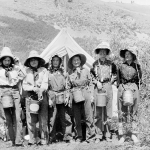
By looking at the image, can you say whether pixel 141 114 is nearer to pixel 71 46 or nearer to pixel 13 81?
pixel 13 81

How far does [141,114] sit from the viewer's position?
435 cm

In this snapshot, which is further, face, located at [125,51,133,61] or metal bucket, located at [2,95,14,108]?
face, located at [125,51,133,61]

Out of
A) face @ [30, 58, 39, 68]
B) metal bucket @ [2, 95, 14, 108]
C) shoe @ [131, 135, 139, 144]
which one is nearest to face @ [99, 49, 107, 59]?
face @ [30, 58, 39, 68]

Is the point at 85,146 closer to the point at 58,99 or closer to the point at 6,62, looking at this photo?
the point at 58,99

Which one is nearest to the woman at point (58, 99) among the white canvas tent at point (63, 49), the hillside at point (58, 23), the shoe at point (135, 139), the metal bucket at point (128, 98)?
the metal bucket at point (128, 98)

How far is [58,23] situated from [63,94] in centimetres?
2752

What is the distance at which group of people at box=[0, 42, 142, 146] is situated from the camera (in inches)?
175

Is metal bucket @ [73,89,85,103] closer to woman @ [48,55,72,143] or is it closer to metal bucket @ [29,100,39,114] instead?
woman @ [48,55,72,143]

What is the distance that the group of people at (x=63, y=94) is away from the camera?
444 centimetres

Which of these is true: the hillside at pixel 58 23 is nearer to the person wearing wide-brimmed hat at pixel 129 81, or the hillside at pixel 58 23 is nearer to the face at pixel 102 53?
the face at pixel 102 53

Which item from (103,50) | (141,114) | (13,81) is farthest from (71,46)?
(141,114)

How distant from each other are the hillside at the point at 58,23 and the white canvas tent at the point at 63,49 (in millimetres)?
9450

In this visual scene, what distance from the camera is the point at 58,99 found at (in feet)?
14.8

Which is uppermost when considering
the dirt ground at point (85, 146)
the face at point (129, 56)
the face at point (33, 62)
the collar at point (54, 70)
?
the face at point (129, 56)
